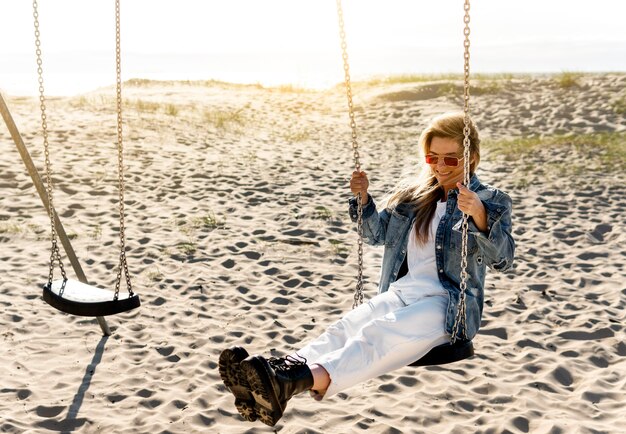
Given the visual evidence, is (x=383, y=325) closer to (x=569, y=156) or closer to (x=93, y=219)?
(x=93, y=219)

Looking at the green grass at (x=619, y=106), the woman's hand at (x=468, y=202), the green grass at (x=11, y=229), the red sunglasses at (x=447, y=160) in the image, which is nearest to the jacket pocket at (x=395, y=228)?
the red sunglasses at (x=447, y=160)

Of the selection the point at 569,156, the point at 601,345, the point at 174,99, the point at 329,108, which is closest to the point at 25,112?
the point at 174,99

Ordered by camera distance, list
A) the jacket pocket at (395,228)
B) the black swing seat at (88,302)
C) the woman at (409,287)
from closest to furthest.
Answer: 1. the woman at (409,287)
2. the jacket pocket at (395,228)
3. the black swing seat at (88,302)

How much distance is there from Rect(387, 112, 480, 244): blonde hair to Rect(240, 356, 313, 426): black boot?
2.81ft

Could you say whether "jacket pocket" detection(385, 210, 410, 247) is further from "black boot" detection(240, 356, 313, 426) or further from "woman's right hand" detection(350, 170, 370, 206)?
"black boot" detection(240, 356, 313, 426)

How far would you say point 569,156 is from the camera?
1058 centimetres

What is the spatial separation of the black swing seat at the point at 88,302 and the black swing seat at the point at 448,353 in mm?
1605

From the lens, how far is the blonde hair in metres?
3.02

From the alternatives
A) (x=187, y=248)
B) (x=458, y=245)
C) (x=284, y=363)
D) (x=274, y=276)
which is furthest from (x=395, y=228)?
(x=187, y=248)

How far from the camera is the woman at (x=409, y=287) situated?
2588 millimetres

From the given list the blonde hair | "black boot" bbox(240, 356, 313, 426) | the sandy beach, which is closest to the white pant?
"black boot" bbox(240, 356, 313, 426)

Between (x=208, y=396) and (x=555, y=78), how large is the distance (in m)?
14.2

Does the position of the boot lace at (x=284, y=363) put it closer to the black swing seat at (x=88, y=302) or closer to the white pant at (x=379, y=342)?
the white pant at (x=379, y=342)

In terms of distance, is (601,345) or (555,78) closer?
(601,345)
